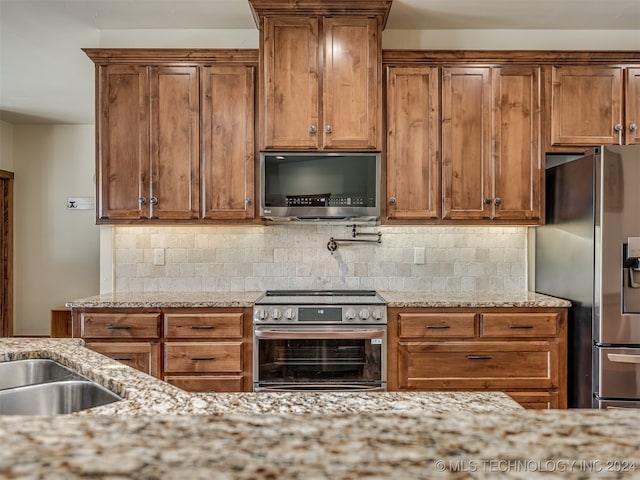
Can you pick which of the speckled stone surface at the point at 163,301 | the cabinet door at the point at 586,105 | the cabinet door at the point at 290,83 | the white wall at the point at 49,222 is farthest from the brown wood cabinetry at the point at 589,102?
the white wall at the point at 49,222

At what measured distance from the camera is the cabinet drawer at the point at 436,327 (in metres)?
2.54

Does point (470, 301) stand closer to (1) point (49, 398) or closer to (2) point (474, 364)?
(2) point (474, 364)

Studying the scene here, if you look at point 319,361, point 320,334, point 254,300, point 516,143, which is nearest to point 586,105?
point 516,143

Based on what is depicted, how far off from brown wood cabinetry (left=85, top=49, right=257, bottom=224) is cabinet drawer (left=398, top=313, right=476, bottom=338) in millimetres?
1215

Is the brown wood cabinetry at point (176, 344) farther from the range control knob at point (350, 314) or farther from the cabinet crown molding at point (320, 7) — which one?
the cabinet crown molding at point (320, 7)

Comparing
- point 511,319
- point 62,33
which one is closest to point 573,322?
point 511,319

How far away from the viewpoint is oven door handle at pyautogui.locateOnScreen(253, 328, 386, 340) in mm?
2496

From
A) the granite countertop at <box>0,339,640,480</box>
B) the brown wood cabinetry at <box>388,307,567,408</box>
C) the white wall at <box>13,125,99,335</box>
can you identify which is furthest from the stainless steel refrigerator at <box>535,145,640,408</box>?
the white wall at <box>13,125,99,335</box>

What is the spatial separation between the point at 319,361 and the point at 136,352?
1.09m

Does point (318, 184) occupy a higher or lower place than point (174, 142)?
lower

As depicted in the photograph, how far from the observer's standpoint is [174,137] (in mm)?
2848

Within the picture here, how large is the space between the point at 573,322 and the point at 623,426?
2.40 metres

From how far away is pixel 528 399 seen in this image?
8.35 ft

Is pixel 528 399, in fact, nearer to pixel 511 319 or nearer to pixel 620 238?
pixel 511 319
